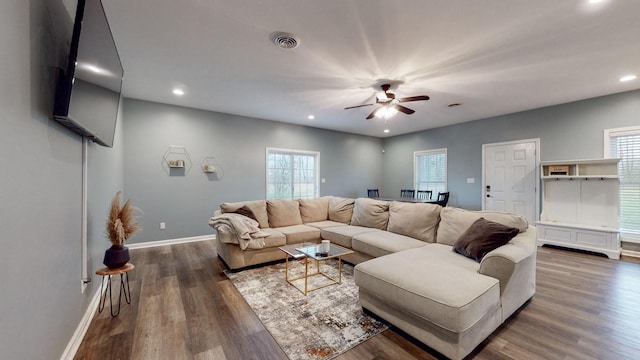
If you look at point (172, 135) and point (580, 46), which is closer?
point (580, 46)

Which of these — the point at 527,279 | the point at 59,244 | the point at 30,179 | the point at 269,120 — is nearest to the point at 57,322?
the point at 59,244

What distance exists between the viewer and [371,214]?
12.5 ft

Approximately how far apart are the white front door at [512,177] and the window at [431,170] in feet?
3.40

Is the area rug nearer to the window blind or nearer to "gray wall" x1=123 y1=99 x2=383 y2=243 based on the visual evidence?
"gray wall" x1=123 y1=99 x2=383 y2=243

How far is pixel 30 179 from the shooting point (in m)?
1.16

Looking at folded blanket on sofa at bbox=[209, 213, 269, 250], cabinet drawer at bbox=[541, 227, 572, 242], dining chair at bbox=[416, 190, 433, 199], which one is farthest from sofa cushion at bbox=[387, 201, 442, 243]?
dining chair at bbox=[416, 190, 433, 199]

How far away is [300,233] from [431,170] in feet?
16.2

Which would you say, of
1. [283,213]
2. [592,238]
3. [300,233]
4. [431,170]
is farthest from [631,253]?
[283,213]

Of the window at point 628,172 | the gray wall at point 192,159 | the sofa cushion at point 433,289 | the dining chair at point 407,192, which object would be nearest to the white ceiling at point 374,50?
the gray wall at point 192,159

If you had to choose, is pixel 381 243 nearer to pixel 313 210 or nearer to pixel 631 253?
pixel 313 210

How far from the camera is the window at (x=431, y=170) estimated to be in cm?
665

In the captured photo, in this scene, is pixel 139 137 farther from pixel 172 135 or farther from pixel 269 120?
pixel 269 120

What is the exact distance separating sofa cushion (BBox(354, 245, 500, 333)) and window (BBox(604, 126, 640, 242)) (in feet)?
14.3

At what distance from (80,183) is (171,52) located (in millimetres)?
1741
